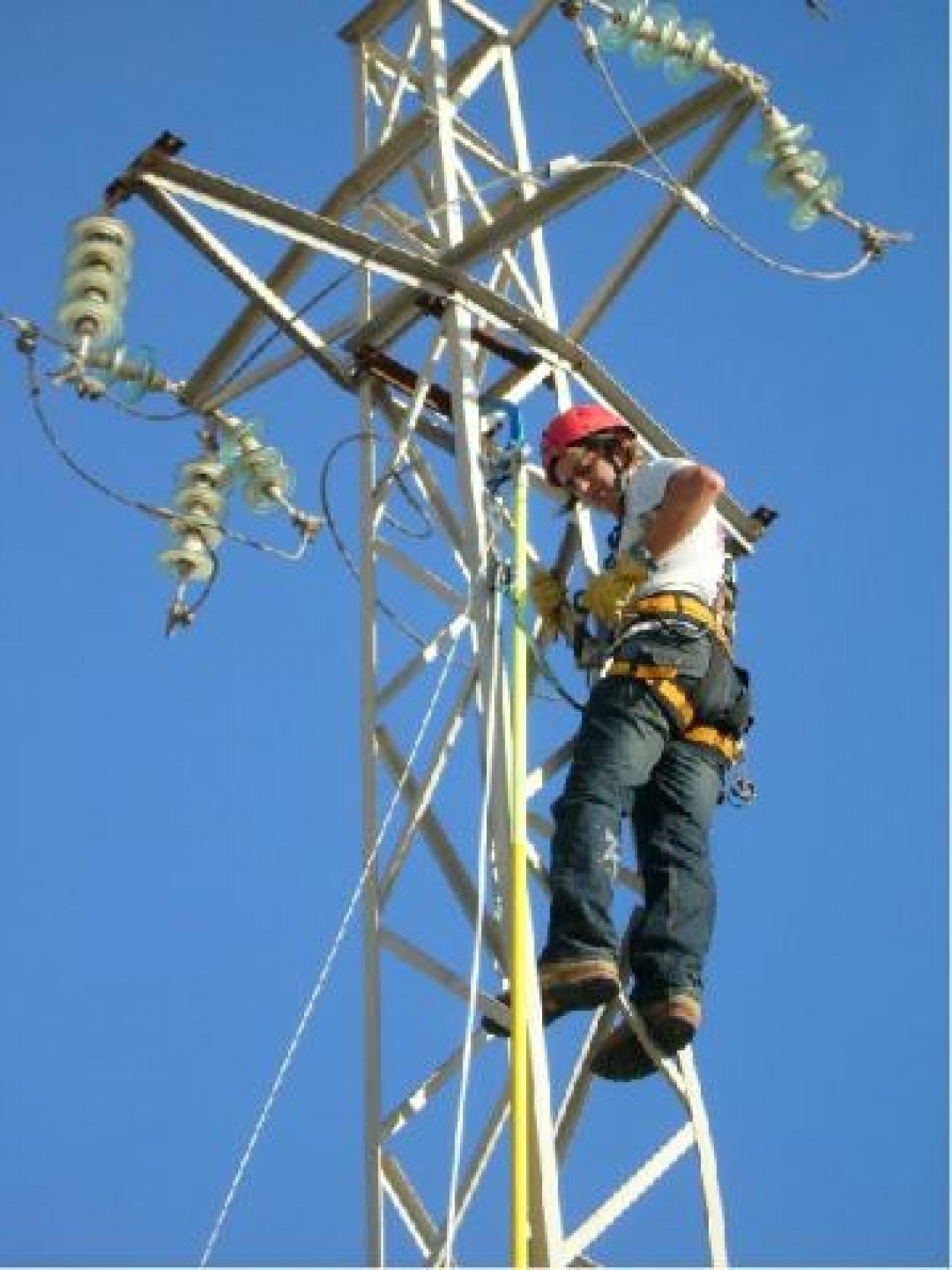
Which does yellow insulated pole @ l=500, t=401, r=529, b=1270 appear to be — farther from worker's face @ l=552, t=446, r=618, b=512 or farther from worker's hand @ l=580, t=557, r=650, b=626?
worker's face @ l=552, t=446, r=618, b=512

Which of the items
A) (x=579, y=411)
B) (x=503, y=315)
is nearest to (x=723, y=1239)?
(x=579, y=411)

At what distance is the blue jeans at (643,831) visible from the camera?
24.8 feet

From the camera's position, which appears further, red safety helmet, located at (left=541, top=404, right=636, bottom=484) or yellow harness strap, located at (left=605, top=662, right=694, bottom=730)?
red safety helmet, located at (left=541, top=404, right=636, bottom=484)

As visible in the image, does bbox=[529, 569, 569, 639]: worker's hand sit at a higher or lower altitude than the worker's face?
lower

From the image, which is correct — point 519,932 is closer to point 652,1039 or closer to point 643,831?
point 652,1039

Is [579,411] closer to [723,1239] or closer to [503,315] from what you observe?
[503,315]

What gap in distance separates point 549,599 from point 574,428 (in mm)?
745

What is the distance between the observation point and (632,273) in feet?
32.3

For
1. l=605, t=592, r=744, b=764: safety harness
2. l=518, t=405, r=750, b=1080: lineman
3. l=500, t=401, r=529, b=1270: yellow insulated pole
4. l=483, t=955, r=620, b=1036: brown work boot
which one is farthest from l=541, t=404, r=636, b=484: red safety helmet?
l=483, t=955, r=620, b=1036: brown work boot

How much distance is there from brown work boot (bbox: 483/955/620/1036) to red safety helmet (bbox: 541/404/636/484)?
2.39 meters

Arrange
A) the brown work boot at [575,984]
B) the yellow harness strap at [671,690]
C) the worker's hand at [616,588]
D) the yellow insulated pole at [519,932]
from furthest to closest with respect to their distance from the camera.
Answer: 1. the worker's hand at [616,588]
2. the yellow harness strap at [671,690]
3. the brown work boot at [575,984]
4. the yellow insulated pole at [519,932]

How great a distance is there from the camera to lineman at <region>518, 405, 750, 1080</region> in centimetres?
757

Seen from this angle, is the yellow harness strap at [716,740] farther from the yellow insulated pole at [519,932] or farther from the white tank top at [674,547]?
the yellow insulated pole at [519,932]

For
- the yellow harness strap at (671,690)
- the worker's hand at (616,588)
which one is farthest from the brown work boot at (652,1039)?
the worker's hand at (616,588)
